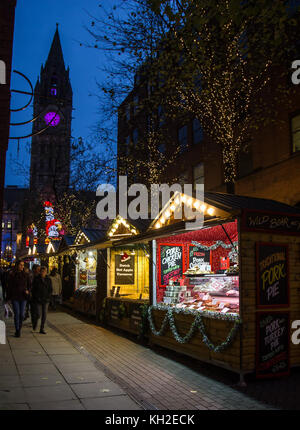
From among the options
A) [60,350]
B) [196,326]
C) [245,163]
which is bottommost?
[60,350]

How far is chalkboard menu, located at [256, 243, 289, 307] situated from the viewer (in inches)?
274

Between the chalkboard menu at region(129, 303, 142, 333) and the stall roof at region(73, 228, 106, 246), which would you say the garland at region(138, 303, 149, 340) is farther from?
the stall roof at region(73, 228, 106, 246)

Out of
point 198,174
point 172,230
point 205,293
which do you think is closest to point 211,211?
point 172,230

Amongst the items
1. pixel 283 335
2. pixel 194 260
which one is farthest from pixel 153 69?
pixel 283 335

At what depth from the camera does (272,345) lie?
6879 millimetres

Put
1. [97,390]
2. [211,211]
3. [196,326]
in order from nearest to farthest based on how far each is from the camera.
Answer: [97,390] → [211,211] → [196,326]

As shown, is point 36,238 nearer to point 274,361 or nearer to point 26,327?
point 26,327

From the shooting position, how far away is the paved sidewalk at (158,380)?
5.50 metres

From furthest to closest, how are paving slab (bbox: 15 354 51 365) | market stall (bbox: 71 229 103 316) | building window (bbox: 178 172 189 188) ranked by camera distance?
1. building window (bbox: 178 172 189 188)
2. market stall (bbox: 71 229 103 316)
3. paving slab (bbox: 15 354 51 365)

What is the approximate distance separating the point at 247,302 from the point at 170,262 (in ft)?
13.1

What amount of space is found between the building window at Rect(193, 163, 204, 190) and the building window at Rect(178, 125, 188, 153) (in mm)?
1695

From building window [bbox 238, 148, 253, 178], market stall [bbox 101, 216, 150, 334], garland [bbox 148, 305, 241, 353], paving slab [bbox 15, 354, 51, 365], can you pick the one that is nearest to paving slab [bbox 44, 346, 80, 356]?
paving slab [bbox 15, 354, 51, 365]

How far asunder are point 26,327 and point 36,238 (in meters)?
28.9

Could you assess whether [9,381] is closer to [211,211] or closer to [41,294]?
[211,211]
